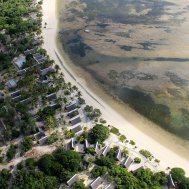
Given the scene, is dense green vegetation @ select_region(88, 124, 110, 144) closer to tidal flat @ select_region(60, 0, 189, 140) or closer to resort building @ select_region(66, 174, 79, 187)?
resort building @ select_region(66, 174, 79, 187)

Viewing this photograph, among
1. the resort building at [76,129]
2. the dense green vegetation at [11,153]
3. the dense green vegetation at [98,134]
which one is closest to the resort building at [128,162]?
the dense green vegetation at [98,134]

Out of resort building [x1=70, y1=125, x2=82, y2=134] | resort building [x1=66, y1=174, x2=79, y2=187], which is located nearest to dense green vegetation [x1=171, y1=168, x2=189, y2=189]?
resort building [x1=66, y1=174, x2=79, y2=187]

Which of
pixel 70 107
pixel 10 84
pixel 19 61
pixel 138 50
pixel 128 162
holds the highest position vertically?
pixel 138 50

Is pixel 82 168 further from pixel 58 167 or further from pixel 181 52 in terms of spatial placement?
pixel 181 52

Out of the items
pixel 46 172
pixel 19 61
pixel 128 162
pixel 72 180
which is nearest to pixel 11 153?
pixel 46 172

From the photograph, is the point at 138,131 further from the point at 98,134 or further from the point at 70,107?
the point at 70,107

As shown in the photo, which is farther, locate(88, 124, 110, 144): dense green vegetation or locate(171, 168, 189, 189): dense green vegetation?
locate(88, 124, 110, 144): dense green vegetation

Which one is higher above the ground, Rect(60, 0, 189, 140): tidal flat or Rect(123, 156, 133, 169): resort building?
Rect(60, 0, 189, 140): tidal flat

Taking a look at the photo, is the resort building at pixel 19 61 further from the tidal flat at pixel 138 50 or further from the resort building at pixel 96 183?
the resort building at pixel 96 183
